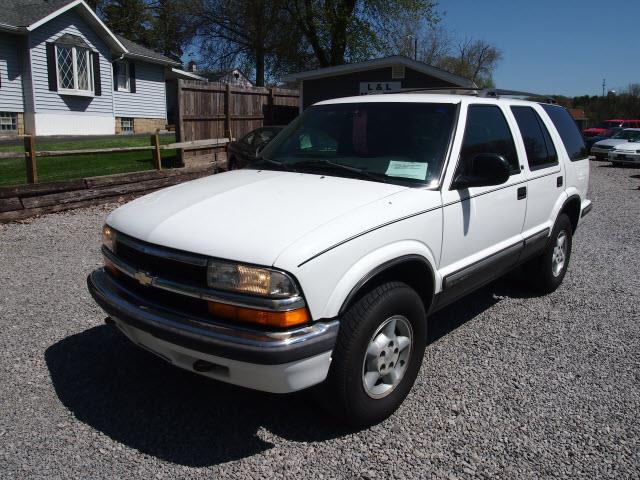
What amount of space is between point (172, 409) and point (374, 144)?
6.99 ft

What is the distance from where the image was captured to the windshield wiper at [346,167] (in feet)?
11.3

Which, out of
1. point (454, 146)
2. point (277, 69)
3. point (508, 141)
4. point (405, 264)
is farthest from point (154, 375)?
point (277, 69)

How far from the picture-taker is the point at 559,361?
13.2 feet

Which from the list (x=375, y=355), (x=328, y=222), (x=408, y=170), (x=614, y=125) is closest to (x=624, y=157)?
(x=614, y=125)

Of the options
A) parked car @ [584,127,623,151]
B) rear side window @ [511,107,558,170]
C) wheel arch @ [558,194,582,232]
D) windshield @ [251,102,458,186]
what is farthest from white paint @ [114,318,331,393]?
parked car @ [584,127,623,151]

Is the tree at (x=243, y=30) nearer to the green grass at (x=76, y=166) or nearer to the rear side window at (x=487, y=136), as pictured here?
the green grass at (x=76, y=166)

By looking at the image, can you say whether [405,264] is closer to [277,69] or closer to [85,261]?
[85,261]

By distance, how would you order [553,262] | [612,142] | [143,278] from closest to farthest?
[143,278] < [553,262] < [612,142]

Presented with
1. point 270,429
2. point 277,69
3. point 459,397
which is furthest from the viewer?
point 277,69

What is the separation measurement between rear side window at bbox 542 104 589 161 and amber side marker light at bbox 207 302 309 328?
3.84 meters

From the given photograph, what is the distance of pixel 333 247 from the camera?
8.70ft

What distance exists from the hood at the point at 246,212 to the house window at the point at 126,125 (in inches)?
990

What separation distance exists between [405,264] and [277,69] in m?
27.7

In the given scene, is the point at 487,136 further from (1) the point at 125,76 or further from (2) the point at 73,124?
(1) the point at 125,76
